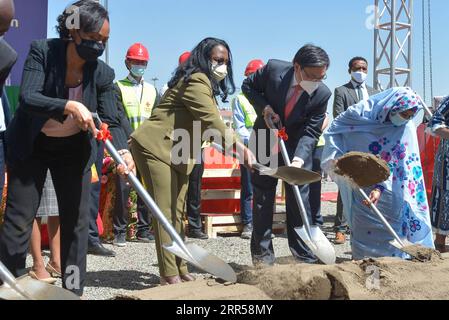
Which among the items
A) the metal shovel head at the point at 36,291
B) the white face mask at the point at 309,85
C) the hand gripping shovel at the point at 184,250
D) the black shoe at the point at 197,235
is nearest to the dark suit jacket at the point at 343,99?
the black shoe at the point at 197,235

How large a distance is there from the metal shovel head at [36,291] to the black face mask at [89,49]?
1189 mm

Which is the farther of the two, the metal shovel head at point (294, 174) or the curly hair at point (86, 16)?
the metal shovel head at point (294, 174)

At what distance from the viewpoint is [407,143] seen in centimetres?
479

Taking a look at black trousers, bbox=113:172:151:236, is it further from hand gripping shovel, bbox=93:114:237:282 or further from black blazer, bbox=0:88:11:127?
hand gripping shovel, bbox=93:114:237:282

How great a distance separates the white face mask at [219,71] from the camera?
13.6ft

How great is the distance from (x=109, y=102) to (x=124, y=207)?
9.39 feet

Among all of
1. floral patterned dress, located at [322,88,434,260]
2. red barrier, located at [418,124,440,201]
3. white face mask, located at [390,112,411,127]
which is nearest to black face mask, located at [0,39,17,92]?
floral patterned dress, located at [322,88,434,260]

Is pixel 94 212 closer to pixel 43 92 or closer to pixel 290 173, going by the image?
pixel 290 173

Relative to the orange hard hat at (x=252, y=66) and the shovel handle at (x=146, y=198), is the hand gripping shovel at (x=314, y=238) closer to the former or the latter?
the shovel handle at (x=146, y=198)

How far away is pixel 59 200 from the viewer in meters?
3.50

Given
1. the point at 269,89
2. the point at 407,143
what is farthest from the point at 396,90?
the point at 269,89
